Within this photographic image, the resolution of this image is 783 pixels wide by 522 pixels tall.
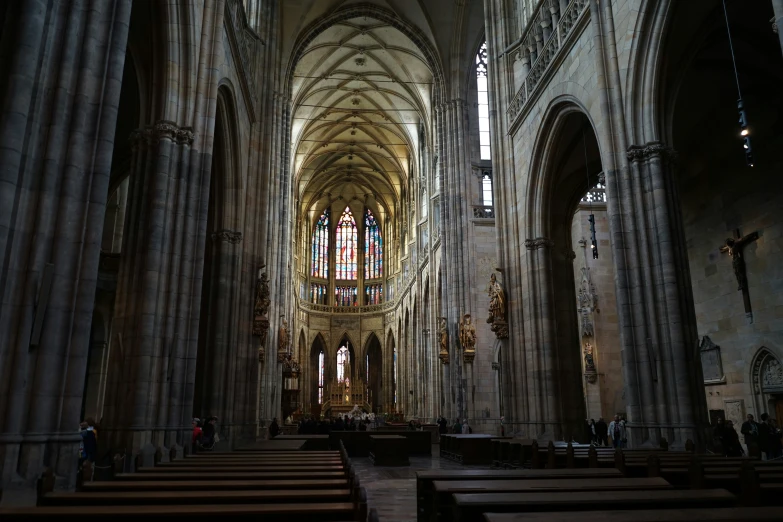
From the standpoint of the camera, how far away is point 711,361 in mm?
16984

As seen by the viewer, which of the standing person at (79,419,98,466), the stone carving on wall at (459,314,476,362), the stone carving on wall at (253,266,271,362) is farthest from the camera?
the stone carving on wall at (459,314,476,362)

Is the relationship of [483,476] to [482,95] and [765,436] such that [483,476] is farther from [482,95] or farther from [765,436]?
[482,95]

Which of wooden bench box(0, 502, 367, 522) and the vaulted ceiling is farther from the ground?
the vaulted ceiling

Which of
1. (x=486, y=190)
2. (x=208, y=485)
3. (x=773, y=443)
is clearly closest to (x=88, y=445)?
(x=208, y=485)

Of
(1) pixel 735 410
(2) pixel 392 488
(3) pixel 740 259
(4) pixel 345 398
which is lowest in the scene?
(2) pixel 392 488

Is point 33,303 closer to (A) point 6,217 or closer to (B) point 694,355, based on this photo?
(A) point 6,217

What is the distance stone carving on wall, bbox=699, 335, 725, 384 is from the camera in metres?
16.6

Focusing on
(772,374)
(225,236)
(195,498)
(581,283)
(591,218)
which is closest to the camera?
(195,498)

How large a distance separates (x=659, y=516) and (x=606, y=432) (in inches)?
640

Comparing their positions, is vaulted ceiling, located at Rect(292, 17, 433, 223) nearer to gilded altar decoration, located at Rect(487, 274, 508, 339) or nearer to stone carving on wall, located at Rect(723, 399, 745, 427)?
gilded altar decoration, located at Rect(487, 274, 508, 339)

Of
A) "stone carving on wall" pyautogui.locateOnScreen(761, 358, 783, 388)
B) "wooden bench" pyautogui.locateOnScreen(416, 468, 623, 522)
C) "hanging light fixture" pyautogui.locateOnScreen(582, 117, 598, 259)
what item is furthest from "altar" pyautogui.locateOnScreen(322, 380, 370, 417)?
"wooden bench" pyautogui.locateOnScreen(416, 468, 623, 522)

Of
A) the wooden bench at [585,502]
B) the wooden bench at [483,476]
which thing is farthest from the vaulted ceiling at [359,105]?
the wooden bench at [585,502]

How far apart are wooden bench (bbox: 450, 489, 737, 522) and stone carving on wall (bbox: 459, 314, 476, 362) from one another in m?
19.5

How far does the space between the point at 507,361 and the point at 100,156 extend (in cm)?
1306
